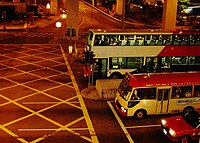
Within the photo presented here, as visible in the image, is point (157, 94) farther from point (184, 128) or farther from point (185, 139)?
point (185, 139)

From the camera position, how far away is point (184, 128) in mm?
16281

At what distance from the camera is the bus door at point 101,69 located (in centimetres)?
2630

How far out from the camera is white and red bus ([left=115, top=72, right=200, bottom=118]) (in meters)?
19.2

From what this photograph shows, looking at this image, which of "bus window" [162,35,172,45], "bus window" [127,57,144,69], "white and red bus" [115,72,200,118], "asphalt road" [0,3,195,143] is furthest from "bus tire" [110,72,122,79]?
"white and red bus" [115,72,200,118]

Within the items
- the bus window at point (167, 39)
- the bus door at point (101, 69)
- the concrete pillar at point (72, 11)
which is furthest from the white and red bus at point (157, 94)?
the concrete pillar at point (72, 11)

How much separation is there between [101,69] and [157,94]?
7.78 metres

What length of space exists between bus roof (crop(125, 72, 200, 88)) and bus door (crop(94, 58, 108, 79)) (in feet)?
21.6

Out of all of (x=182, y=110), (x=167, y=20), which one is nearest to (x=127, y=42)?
(x=182, y=110)

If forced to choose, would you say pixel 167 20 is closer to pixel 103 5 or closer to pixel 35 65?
pixel 35 65

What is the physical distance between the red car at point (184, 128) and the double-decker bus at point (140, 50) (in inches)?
395

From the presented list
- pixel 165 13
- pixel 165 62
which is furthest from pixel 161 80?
pixel 165 13

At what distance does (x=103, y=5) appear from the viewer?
87.2 m

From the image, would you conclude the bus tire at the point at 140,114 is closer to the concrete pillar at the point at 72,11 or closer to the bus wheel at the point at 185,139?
the bus wheel at the point at 185,139

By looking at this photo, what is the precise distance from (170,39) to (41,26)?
103 feet
